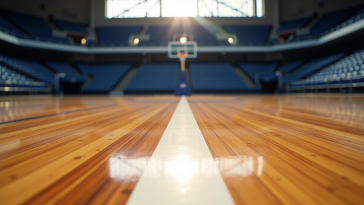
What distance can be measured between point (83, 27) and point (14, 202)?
14.2 meters

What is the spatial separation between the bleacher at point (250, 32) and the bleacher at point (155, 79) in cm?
417

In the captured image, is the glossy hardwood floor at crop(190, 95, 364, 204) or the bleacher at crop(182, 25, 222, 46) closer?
the glossy hardwood floor at crop(190, 95, 364, 204)

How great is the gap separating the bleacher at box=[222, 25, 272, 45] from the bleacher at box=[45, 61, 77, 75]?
926 centimetres

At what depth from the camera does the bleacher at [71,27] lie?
11.6 meters

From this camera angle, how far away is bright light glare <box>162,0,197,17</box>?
1295 centimetres

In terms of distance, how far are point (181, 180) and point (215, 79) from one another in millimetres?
9857

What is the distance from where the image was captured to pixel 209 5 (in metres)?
12.9

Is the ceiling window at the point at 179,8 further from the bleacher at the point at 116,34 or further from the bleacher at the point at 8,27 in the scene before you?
the bleacher at the point at 8,27

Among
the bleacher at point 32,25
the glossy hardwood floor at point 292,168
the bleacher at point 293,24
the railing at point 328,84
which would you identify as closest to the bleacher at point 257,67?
the railing at point 328,84

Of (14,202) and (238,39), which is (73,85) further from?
(14,202)

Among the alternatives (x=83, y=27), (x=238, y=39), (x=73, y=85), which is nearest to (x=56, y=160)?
(x=73, y=85)

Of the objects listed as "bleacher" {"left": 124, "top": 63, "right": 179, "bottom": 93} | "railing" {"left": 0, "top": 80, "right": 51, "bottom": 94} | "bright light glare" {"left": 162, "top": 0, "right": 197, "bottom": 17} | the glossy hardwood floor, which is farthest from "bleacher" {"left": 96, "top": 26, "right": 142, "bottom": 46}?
the glossy hardwood floor

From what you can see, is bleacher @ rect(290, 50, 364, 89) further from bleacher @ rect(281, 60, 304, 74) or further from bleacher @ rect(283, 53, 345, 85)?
bleacher @ rect(281, 60, 304, 74)

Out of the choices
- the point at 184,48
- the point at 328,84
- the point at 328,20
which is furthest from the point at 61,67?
the point at 328,20
